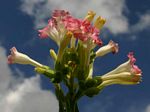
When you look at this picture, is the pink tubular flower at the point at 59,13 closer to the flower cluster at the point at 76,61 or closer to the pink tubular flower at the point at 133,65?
the flower cluster at the point at 76,61

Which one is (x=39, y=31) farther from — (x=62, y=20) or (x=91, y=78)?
(x=91, y=78)

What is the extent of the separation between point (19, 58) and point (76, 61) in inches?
51.3

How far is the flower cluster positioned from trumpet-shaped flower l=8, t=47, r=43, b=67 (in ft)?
0.26

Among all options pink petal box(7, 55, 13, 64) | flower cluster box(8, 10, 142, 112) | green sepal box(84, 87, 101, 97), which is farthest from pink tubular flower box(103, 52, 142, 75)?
pink petal box(7, 55, 13, 64)

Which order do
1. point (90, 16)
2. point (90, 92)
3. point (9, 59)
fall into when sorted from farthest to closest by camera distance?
point (9, 59)
point (90, 16)
point (90, 92)

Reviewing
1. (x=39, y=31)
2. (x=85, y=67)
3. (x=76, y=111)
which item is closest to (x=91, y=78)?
(x=85, y=67)

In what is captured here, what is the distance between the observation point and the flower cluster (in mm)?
5559

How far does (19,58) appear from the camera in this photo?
667 cm

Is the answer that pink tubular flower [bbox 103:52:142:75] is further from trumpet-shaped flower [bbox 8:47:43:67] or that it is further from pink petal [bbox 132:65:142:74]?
trumpet-shaped flower [bbox 8:47:43:67]

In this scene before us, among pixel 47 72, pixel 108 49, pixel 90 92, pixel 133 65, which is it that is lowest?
pixel 90 92

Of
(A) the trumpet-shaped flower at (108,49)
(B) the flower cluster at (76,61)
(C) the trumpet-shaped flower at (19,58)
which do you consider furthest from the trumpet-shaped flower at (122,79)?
(C) the trumpet-shaped flower at (19,58)

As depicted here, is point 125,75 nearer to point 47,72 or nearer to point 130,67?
point 130,67

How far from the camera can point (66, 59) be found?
5.85 metres

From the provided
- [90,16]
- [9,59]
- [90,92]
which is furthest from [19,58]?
[90,92]
